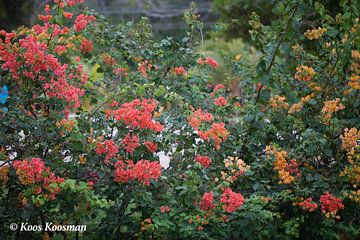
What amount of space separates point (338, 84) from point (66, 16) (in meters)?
1.77

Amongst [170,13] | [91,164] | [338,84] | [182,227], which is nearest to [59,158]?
[91,164]

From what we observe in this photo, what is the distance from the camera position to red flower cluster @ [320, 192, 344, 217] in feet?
10.1

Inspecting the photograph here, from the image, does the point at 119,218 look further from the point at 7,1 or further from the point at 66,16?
the point at 7,1

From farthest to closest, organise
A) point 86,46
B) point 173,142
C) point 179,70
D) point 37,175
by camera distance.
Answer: point 86,46, point 179,70, point 173,142, point 37,175

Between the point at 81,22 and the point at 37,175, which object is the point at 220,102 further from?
the point at 37,175

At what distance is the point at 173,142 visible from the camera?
3.24m

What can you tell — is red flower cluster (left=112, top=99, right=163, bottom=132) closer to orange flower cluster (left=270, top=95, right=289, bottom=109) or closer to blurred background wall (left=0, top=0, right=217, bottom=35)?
orange flower cluster (left=270, top=95, right=289, bottom=109)

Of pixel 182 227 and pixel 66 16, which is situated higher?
pixel 66 16

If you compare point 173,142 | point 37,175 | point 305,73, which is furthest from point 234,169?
point 37,175

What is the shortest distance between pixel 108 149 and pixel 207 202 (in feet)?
1.85

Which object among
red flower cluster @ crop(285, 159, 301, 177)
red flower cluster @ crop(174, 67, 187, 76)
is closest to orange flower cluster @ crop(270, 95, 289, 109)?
red flower cluster @ crop(285, 159, 301, 177)

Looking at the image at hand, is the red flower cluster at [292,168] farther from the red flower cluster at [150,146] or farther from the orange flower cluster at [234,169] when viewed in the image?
the red flower cluster at [150,146]

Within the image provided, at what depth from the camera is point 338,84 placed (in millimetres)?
3699

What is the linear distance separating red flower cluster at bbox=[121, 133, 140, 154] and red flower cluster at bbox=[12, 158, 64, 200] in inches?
15.3
